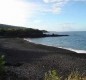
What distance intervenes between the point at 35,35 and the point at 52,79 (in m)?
125

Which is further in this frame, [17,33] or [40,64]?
[17,33]

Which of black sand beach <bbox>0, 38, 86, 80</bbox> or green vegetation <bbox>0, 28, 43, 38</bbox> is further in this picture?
green vegetation <bbox>0, 28, 43, 38</bbox>

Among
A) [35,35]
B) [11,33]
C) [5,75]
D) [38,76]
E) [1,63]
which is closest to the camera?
[1,63]

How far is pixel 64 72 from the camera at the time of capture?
71.5 ft

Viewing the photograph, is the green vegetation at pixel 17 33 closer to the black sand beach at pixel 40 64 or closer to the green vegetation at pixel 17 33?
the green vegetation at pixel 17 33

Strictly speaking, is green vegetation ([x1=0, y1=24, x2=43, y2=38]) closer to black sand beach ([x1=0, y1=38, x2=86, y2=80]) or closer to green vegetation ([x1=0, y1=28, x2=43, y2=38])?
green vegetation ([x1=0, y1=28, x2=43, y2=38])

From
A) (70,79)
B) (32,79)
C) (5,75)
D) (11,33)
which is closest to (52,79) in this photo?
(70,79)

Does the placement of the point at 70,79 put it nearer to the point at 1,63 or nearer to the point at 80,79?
the point at 80,79

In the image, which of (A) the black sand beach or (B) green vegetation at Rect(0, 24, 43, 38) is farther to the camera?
(B) green vegetation at Rect(0, 24, 43, 38)

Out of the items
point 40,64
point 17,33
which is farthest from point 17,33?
point 40,64

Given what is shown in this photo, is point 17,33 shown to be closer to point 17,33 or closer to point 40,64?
point 17,33

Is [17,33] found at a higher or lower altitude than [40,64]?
lower

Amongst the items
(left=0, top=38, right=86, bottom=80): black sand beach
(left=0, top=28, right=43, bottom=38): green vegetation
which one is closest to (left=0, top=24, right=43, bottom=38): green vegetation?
(left=0, top=28, right=43, bottom=38): green vegetation

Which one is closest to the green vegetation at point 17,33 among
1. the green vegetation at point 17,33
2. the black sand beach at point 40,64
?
the green vegetation at point 17,33
